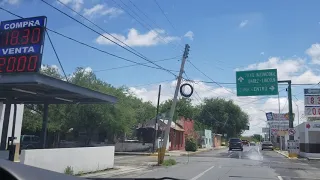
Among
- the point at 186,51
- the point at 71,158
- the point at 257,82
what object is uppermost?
the point at 186,51

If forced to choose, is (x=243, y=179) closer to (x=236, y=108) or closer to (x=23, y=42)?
(x=23, y=42)

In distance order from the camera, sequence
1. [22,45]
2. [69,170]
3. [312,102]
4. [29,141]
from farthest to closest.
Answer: [312,102]
[29,141]
[69,170]
[22,45]

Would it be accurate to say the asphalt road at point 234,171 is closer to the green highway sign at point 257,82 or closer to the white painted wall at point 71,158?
the white painted wall at point 71,158

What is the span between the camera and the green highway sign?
2900cm

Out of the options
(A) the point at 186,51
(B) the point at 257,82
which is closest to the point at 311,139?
(B) the point at 257,82

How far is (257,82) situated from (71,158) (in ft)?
57.8

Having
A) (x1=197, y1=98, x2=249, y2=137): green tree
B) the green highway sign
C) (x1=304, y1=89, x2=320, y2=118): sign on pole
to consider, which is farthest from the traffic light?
(x1=197, y1=98, x2=249, y2=137): green tree

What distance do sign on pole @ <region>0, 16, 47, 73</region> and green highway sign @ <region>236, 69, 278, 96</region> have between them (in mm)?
18165

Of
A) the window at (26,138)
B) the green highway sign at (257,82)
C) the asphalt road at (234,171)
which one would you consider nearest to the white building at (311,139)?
the green highway sign at (257,82)

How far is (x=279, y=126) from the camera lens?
75.5 metres

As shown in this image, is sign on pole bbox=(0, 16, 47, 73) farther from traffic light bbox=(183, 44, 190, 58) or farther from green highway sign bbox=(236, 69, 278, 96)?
green highway sign bbox=(236, 69, 278, 96)

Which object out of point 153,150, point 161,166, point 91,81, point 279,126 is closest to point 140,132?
point 153,150

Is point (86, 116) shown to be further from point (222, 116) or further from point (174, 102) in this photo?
point (222, 116)

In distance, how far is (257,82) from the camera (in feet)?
95.9
